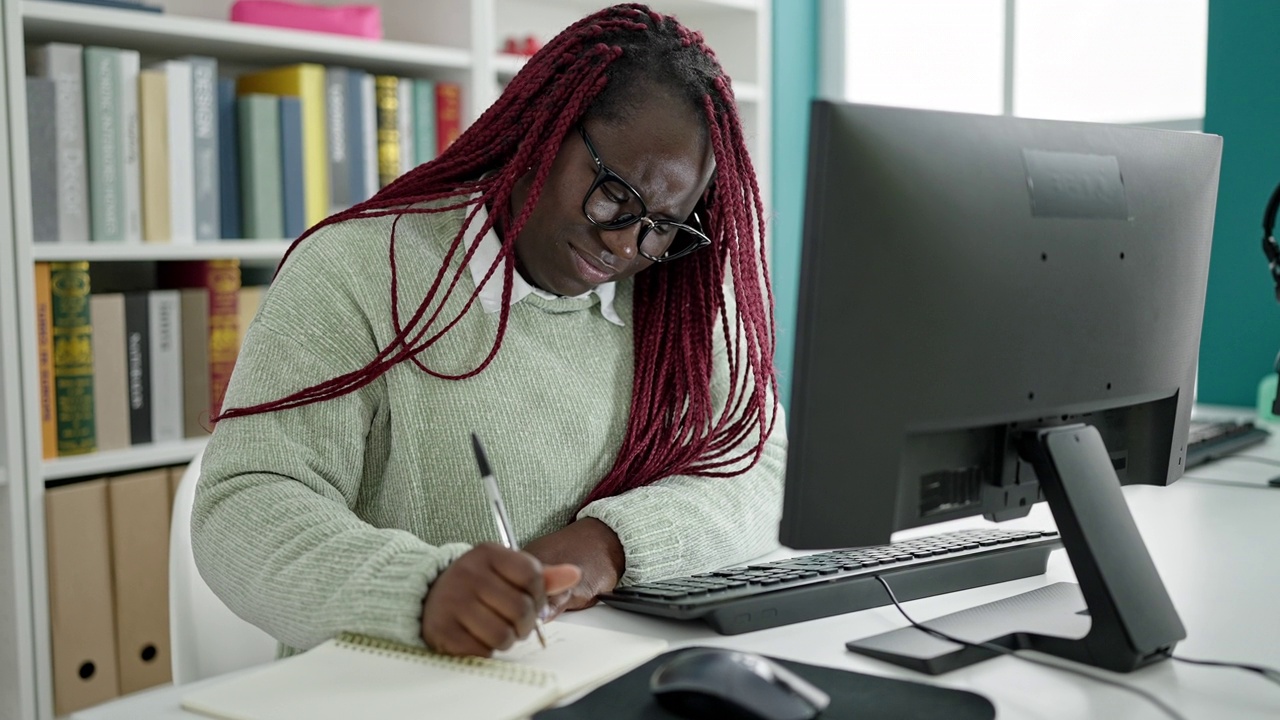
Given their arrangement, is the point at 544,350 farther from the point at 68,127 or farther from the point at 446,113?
the point at 446,113

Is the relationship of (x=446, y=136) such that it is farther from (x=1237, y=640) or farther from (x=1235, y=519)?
(x=1237, y=640)

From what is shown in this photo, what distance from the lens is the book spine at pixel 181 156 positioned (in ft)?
6.38

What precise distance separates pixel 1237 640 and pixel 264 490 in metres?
0.82

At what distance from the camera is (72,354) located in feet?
6.12

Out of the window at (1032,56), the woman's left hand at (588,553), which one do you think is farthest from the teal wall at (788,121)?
the woman's left hand at (588,553)

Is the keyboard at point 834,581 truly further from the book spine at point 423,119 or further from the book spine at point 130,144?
the book spine at point 423,119

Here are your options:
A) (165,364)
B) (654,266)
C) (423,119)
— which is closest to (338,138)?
(423,119)

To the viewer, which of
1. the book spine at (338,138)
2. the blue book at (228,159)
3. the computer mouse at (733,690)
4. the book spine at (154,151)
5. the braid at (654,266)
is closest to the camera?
the computer mouse at (733,690)

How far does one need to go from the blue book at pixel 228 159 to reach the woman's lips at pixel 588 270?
3.54 ft

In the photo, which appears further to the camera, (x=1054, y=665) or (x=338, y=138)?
(x=338, y=138)

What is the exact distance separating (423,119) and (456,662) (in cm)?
167

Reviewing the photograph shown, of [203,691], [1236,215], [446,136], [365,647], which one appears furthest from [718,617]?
[1236,215]

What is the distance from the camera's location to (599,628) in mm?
930

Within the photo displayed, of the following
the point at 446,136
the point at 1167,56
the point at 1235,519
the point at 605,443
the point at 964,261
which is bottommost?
the point at 1235,519
